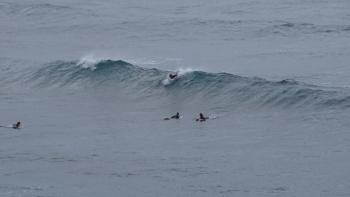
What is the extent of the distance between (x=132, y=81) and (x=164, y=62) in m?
3.15

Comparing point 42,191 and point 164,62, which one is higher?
point 164,62

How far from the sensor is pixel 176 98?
45.6 metres

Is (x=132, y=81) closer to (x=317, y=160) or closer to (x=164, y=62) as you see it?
(x=164, y=62)

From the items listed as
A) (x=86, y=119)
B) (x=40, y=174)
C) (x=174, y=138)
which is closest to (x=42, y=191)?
A: (x=40, y=174)

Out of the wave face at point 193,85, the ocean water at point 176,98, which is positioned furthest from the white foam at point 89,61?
the ocean water at point 176,98

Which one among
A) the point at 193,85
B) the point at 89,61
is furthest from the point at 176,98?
the point at 89,61

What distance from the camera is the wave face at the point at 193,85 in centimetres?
4225

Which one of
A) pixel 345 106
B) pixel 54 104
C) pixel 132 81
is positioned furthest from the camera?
pixel 132 81

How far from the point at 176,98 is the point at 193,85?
145 cm

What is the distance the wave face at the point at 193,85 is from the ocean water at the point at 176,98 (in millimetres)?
83

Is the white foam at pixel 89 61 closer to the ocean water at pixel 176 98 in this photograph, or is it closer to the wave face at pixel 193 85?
the wave face at pixel 193 85

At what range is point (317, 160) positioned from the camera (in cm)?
3347

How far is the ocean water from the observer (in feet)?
106

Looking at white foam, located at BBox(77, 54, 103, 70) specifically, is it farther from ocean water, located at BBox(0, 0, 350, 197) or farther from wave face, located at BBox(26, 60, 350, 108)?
ocean water, located at BBox(0, 0, 350, 197)
